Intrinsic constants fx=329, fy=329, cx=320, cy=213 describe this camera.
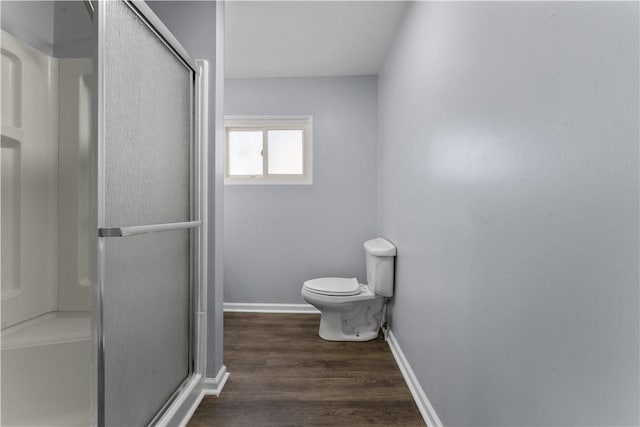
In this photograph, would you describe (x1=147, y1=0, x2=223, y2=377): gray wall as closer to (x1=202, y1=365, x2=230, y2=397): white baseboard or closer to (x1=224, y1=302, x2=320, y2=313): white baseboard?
(x1=202, y1=365, x2=230, y2=397): white baseboard

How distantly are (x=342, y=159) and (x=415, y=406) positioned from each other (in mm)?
2203

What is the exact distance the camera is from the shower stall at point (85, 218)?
1.11m

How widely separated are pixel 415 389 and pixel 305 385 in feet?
2.08

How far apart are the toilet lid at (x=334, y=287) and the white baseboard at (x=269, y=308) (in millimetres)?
618

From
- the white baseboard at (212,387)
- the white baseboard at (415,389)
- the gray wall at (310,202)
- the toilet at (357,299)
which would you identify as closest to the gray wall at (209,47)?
the white baseboard at (212,387)

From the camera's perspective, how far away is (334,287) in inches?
105

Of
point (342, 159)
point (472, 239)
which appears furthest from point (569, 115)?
point (342, 159)

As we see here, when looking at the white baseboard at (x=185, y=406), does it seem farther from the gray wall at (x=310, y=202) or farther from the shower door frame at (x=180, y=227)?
the gray wall at (x=310, y=202)

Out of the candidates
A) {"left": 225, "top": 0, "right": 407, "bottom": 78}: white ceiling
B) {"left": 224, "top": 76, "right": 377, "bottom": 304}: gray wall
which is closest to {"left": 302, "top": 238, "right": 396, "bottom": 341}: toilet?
{"left": 224, "top": 76, "right": 377, "bottom": 304}: gray wall

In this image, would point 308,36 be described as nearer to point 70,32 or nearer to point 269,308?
point 70,32

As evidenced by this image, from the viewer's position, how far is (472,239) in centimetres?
118

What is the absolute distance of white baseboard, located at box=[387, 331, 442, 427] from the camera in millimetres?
1564

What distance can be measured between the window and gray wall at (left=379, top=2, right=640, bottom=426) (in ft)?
6.27

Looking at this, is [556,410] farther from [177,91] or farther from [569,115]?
[177,91]
